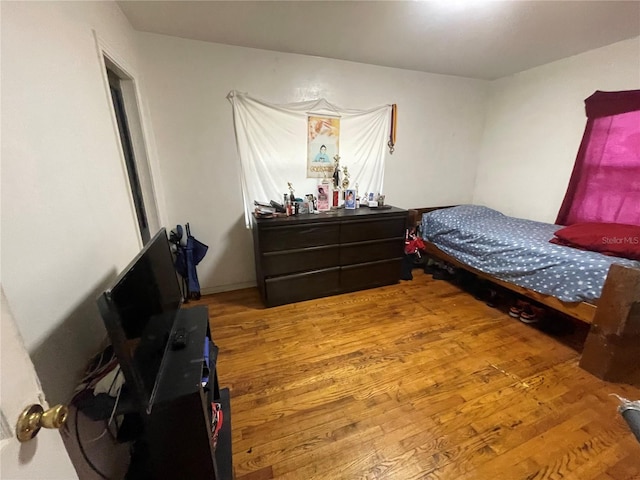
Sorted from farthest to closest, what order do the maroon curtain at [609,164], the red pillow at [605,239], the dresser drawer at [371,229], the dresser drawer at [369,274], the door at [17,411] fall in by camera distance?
1. the dresser drawer at [369,274]
2. the dresser drawer at [371,229]
3. the maroon curtain at [609,164]
4. the red pillow at [605,239]
5. the door at [17,411]

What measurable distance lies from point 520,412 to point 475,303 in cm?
122

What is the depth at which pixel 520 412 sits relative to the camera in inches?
57.0

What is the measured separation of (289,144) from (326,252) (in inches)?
44.7

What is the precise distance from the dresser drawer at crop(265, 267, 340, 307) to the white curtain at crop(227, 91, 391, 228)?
70cm

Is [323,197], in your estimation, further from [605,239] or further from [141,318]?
[605,239]

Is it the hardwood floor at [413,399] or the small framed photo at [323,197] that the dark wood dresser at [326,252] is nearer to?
the small framed photo at [323,197]

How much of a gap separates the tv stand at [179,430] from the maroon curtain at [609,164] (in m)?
3.39

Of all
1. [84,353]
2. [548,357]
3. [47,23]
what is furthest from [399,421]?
[47,23]

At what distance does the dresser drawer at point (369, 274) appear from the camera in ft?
8.78

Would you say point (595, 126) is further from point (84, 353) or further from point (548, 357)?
point (84, 353)

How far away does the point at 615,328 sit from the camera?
158cm

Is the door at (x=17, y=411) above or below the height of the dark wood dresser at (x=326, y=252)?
above

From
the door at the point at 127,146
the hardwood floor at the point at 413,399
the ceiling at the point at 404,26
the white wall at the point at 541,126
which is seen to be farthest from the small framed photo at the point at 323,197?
the white wall at the point at 541,126

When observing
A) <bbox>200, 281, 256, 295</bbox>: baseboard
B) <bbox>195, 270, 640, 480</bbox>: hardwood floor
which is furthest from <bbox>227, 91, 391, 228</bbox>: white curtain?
<bbox>195, 270, 640, 480</bbox>: hardwood floor
